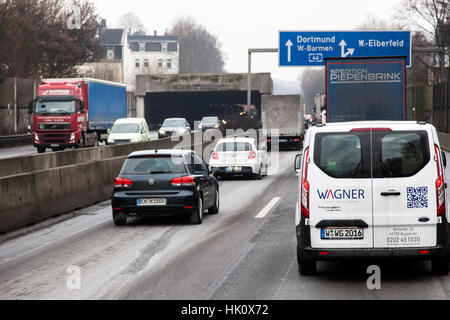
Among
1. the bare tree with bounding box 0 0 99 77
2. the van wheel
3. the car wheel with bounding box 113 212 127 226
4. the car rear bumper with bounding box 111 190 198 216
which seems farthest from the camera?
the bare tree with bounding box 0 0 99 77

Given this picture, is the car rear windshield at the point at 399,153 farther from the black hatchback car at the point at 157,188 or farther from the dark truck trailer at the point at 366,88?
the dark truck trailer at the point at 366,88

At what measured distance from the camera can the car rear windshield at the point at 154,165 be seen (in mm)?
15000

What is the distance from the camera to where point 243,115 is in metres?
72.0

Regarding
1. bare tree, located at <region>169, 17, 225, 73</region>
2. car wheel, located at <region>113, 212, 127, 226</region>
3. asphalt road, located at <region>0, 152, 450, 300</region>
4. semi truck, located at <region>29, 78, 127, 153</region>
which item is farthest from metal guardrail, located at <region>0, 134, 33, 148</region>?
bare tree, located at <region>169, 17, 225, 73</region>

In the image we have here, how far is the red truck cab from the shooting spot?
123ft

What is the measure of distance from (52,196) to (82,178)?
2.15 meters

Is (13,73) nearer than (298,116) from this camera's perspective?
No

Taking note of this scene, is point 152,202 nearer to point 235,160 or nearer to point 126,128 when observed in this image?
point 235,160

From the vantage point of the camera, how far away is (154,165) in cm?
1507

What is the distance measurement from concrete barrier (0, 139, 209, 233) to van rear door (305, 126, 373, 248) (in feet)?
21.9

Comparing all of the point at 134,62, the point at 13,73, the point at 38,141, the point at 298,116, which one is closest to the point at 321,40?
the point at 298,116

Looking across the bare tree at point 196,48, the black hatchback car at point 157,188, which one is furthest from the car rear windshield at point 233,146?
the bare tree at point 196,48

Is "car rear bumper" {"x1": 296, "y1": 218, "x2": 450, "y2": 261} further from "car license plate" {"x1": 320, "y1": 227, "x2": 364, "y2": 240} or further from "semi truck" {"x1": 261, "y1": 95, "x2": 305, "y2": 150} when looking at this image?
"semi truck" {"x1": 261, "y1": 95, "x2": 305, "y2": 150}
